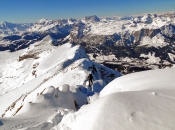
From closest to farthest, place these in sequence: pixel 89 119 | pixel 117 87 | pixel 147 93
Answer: pixel 89 119 < pixel 147 93 < pixel 117 87

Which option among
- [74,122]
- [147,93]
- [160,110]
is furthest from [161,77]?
[74,122]

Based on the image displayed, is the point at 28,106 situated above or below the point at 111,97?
below

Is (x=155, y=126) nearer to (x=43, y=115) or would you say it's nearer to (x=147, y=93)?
(x=147, y=93)

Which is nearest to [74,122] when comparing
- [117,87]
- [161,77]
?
[117,87]

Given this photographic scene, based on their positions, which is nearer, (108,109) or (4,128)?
(108,109)


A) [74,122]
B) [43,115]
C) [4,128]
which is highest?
[74,122]

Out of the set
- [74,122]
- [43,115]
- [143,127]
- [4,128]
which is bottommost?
[43,115]

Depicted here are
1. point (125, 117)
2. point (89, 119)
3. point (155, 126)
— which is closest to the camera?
point (155, 126)

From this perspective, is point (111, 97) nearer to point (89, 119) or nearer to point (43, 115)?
point (89, 119)

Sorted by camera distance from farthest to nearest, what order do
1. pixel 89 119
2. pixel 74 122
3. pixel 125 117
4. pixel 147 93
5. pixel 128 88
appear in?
pixel 128 88 < pixel 147 93 < pixel 74 122 < pixel 89 119 < pixel 125 117
